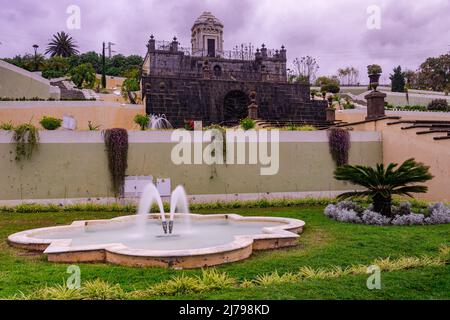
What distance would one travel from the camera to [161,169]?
12312 mm

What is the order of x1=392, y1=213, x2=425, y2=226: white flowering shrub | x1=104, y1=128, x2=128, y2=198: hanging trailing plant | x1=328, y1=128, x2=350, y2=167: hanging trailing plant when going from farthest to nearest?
x1=328, y1=128, x2=350, y2=167: hanging trailing plant → x1=104, y1=128, x2=128, y2=198: hanging trailing plant → x1=392, y1=213, x2=425, y2=226: white flowering shrub

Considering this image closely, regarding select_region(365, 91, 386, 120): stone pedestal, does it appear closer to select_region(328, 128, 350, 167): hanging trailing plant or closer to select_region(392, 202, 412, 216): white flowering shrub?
select_region(328, 128, 350, 167): hanging trailing plant

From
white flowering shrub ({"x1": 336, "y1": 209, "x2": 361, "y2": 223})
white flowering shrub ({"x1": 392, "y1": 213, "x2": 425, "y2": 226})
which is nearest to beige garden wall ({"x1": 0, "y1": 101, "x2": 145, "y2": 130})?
white flowering shrub ({"x1": 336, "y1": 209, "x2": 361, "y2": 223})

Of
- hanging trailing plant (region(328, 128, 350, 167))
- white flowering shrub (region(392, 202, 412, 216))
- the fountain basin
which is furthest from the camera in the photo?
hanging trailing plant (region(328, 128, 350, 167))

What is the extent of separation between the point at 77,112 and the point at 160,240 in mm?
13533

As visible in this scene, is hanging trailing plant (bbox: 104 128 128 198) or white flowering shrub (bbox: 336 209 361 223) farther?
hanging trailing plant (bbox: 104 128 128 198)

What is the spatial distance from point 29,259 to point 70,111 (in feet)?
45.8

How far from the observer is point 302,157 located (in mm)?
13242

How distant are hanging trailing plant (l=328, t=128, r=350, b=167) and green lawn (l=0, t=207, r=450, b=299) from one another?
569cm

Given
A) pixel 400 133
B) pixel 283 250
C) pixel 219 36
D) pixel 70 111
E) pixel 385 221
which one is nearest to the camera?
pixel 283 250

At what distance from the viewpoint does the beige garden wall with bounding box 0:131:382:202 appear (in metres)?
11.4
